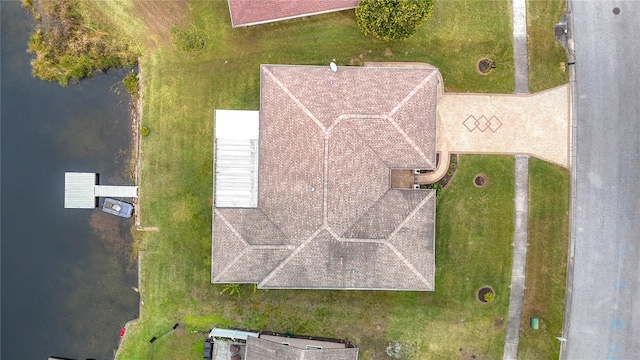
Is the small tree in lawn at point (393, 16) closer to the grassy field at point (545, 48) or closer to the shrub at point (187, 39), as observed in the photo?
the grassy field at point (545, 48)

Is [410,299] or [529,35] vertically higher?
[529,35]

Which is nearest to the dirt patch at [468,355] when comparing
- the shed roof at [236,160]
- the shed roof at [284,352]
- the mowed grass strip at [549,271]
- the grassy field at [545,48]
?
the mowed grass strip at [549,271]

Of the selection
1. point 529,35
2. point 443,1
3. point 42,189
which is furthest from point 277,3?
point 42,189

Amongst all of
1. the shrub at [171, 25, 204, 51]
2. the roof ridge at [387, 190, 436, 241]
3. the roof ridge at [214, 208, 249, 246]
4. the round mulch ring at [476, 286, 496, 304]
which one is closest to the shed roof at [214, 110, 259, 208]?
the roof ridge at [214, 208, 249, 246]

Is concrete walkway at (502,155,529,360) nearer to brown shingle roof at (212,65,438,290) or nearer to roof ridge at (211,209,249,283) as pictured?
brown shingle roof at (212,65,438,290)

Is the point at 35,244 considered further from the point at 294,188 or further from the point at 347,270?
the point at 347,270
